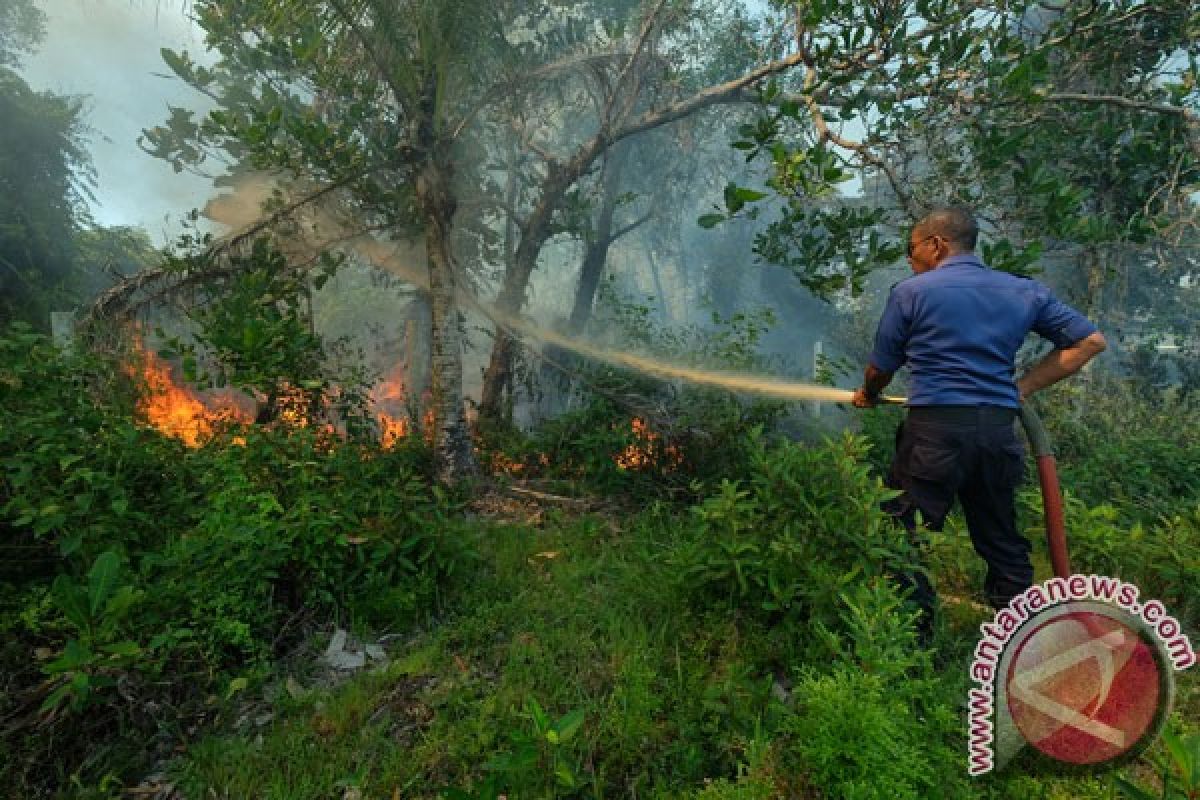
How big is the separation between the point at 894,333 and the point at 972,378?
0.41m

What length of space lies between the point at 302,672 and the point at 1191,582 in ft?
16.5

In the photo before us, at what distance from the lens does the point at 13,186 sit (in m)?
13.1

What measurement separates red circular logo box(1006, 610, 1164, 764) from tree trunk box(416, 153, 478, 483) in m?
4.67

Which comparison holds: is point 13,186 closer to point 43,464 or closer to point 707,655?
point 43,464

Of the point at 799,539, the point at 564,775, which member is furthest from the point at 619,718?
the point at 799,539

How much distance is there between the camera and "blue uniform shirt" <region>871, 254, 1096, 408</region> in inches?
104

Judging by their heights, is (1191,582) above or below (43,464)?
below

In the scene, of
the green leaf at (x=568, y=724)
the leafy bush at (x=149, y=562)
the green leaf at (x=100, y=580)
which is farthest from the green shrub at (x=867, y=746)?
the green leaf at (x=100, y=580)

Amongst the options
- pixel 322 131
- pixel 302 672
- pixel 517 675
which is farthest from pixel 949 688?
pixel 322 131

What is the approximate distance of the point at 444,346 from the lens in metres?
5.65

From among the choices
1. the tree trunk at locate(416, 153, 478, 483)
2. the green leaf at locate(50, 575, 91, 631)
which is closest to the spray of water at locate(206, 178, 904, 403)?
the tree trunk at locate(416, 153, 478, 483)

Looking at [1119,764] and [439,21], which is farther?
[439,21]

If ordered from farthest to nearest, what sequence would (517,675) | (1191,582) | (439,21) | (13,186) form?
(13,186), (439,21), (1191,582), (517,675)

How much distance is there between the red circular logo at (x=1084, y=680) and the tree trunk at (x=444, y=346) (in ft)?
15.3
